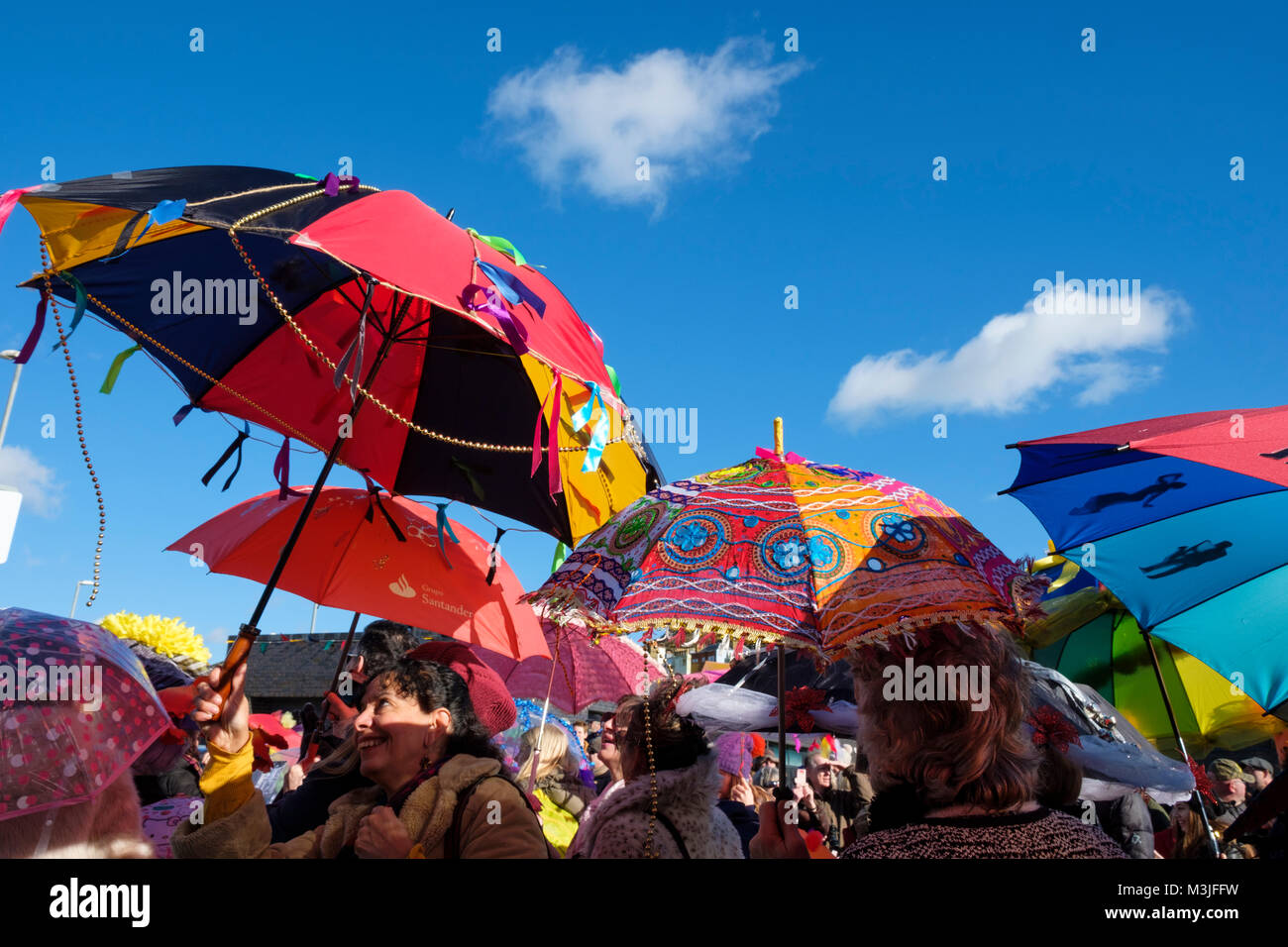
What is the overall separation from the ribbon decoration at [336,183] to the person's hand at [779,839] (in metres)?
2.47

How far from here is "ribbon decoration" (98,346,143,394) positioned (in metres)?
3.33

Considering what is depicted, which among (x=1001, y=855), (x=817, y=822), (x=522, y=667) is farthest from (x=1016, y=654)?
(x=817, y=822)

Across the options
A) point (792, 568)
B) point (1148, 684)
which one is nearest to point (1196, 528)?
point (792, 568)

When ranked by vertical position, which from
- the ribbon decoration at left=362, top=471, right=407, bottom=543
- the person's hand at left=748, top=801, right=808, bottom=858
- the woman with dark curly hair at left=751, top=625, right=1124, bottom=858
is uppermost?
the ribbon decoration at left=362, top=471, right=407, bottom=543

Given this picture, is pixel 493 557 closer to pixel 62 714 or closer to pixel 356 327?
pixel 356 327

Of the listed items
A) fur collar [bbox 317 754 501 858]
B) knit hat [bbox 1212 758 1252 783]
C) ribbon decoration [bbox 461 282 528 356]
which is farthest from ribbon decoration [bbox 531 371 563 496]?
knit hat [bbox 1212 758 1252 783]

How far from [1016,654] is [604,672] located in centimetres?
377

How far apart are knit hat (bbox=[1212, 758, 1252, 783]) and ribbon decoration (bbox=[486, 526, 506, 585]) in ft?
18.9

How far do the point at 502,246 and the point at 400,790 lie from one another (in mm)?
2063

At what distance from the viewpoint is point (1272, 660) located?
10.6 feet

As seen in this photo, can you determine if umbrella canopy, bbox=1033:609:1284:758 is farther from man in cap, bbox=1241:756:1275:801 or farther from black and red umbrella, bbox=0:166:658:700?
black and red umbrella, bbox=0:166:658:700

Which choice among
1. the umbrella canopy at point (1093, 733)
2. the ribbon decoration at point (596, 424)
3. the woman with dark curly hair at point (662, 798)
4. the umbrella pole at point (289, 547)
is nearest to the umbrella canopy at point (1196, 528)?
the umbrella canopy at point (1093, 733)

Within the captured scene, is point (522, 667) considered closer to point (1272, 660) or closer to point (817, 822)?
point (817, 822)

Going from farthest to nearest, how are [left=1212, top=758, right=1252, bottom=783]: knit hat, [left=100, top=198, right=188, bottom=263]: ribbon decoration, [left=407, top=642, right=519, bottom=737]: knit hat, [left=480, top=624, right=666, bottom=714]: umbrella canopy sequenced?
1. [left=1212, top=758, right=1252, bottom=783]: knit hat
2. [left=480, top=624, right=666, bottom=714]: umbrella canopy
3. [left=407, top=642, right=519, bottom=737]: knit hat
4. [left=100, top=198, right=188, bottom=263]: ribbon decoration
